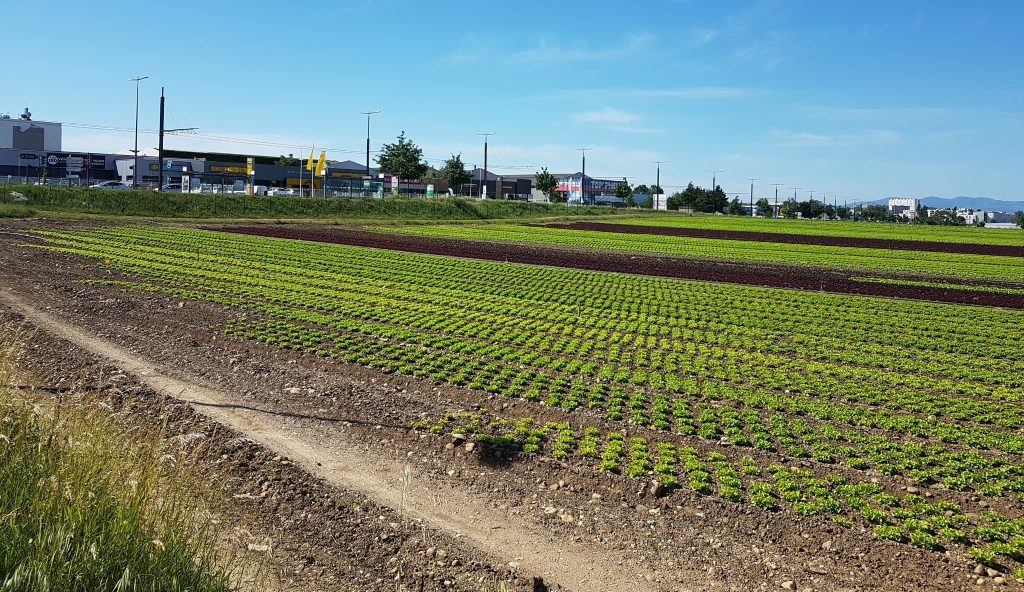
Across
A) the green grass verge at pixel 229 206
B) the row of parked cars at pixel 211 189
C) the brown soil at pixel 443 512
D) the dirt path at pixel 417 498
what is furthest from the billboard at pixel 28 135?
the dirt path at pixel 417 498

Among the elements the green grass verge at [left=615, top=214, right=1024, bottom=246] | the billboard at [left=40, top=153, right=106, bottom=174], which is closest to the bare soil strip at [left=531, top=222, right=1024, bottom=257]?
the green grass verge at [left=615, top=214, right=1024, bottom=246]

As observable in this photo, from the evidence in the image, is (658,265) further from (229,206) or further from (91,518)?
(229,206)

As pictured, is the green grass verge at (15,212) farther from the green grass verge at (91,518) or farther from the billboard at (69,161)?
the green grass verge at (91,518)

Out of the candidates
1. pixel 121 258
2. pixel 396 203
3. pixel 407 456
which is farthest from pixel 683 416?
pixel 396 203

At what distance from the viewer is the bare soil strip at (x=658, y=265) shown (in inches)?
1289

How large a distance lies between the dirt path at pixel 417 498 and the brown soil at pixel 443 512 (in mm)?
27

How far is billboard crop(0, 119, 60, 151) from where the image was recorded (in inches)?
4391

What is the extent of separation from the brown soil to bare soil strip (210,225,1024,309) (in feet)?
77.7

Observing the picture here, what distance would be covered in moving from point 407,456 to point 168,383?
20.6 ft

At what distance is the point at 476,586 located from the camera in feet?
27.9

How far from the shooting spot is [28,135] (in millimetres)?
114125

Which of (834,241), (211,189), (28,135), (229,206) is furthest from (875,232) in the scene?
(28,135)

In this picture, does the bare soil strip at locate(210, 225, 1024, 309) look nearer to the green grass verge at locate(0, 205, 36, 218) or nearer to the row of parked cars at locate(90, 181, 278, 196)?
the green grass verge at locate(0, 205, 36, 218)

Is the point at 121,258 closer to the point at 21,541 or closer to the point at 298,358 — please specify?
the point at 298,358
